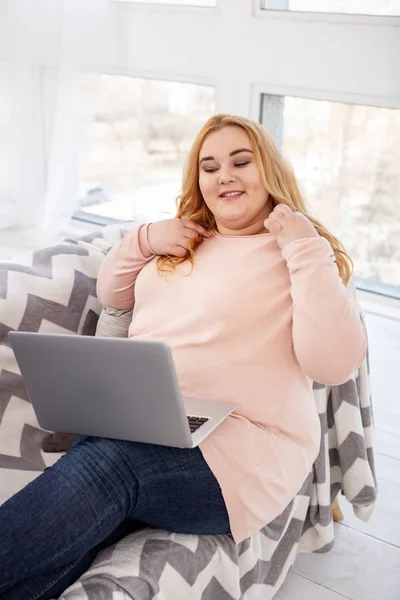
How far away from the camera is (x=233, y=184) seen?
61.7 inches

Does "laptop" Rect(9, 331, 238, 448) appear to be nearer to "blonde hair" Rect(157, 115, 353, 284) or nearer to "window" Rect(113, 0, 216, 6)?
"blonde hair" Rect(157, 115, 353, 284)

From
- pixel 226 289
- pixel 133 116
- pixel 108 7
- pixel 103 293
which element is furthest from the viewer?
pixel 133 116

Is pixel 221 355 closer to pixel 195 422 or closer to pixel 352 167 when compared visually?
pixel 195 422

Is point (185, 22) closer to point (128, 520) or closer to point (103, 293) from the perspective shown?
point (103, 293)

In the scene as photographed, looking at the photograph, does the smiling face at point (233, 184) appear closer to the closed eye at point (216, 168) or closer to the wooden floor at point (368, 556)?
the closed eye at point (216, 168)

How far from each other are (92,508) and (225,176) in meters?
0.67

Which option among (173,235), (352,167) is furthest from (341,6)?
(173,235)

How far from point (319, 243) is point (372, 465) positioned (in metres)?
0.57

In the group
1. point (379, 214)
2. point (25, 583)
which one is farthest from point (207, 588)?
point (379, 214)

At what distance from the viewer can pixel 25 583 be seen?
124 centimetres

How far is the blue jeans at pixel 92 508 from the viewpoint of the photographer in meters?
1.21

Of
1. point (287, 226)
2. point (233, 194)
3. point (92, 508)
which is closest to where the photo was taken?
point (92, 508)

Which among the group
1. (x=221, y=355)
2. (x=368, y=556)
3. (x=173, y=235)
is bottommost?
(x=368, y=556)

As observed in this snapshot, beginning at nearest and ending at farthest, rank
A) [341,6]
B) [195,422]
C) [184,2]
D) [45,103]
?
[195,422] → [341,6] → [184,2] → [45,103]
